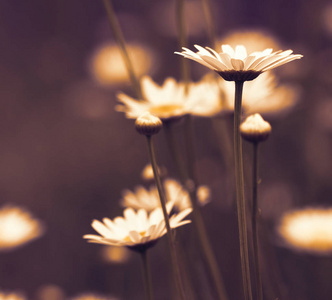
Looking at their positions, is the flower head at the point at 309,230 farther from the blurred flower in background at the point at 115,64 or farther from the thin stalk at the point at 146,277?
the blurred flower in background at the point at 115,64

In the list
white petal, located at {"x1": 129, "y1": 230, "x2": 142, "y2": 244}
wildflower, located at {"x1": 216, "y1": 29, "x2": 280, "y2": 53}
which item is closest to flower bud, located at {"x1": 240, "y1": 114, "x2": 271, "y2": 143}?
white petal, located at {"x1": 129, "y1": 230, "x2": 142, "y2": 244}

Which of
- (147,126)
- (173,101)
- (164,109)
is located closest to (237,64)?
(147,126)

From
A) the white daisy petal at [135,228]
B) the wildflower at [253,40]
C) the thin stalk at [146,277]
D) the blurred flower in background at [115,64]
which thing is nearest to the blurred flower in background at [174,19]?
the blurred flower in background at [115,64]

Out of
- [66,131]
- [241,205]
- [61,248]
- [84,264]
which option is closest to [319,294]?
[241,205]

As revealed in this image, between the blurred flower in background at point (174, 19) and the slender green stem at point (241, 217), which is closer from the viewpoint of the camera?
the slender green stem at point (241, 217)

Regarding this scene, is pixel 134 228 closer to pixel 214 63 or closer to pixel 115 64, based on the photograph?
pixel 214 63

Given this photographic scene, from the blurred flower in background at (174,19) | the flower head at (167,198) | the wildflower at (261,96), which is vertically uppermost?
the blurred flower in background at (174,19)

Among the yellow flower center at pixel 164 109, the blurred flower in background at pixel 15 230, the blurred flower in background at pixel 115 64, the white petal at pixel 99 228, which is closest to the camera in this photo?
the white petal at pixel 99 228
